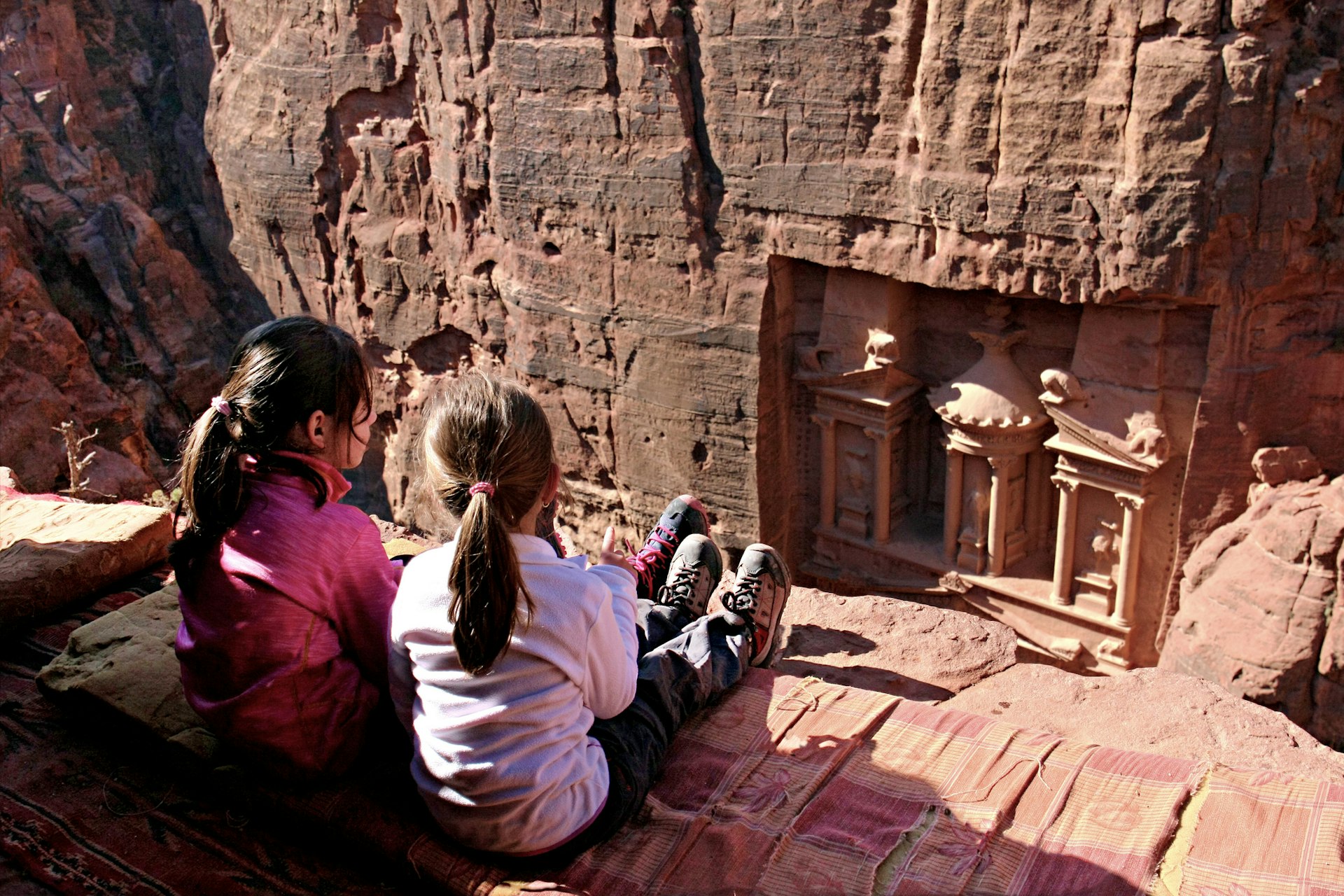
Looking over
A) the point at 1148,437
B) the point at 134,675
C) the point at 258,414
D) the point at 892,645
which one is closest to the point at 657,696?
the point at 258,414

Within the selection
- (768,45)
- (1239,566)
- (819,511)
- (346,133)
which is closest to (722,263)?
(768,45)

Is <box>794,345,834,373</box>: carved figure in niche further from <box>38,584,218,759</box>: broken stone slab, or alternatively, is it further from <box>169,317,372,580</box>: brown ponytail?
<box>169,317,372,580</box>: brown ponytail

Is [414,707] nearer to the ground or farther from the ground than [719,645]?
farther from the ground

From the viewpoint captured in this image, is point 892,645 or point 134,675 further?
point 892,645

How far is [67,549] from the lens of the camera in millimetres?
3971

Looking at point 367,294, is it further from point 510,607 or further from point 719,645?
point 510,607

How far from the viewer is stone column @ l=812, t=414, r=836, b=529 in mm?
7969

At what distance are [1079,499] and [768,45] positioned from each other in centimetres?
338

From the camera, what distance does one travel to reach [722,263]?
772 cm

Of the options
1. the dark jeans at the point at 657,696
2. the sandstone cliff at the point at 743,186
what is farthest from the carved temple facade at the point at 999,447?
the dark jeans at the point at 657,696

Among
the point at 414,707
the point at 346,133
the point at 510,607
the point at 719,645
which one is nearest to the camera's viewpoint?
the point at 510,607

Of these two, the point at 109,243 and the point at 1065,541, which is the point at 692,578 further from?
the point at 109,243

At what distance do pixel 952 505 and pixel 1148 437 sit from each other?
137cm

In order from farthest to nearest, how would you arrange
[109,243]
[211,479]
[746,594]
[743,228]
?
A: [109,243], [743,228], [746,594], [211,479]
